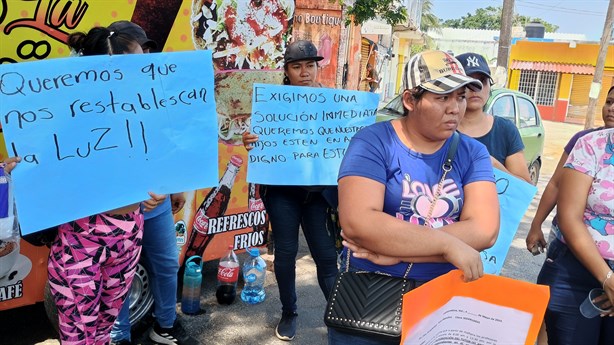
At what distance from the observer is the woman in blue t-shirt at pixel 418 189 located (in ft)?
5.78

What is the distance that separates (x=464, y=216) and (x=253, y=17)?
259 cm

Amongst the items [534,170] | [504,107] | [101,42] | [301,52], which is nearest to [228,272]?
[301,52]

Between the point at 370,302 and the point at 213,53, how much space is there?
2.44m

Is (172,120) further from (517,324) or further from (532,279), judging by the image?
(532,279)

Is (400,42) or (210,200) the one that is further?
(400,42)

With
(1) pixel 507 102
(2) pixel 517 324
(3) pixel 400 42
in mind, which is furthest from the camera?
(3) pixel 400 42

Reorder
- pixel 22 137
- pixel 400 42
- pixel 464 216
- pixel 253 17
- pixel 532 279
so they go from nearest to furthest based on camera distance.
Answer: pixel 464 216, pixel 22 137, pixel 253 17, pixel 532 279, pixel 400 42

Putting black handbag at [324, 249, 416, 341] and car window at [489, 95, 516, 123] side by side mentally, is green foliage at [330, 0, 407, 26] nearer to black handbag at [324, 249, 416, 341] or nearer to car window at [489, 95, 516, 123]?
car window at [489, 95, 516, 123]

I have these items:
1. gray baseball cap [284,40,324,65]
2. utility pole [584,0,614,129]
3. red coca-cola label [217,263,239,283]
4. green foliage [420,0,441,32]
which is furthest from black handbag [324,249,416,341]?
green foliage [420,0,441,32]

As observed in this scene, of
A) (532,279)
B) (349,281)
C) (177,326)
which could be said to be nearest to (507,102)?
(532,279)

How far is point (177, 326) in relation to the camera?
3.44 metres

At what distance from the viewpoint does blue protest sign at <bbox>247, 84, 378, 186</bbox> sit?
3.29m

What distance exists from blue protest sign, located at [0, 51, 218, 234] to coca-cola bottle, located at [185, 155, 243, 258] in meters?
1.37

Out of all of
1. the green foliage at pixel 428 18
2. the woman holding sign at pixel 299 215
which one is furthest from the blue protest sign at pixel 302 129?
the green foliage at pixel 428 18
